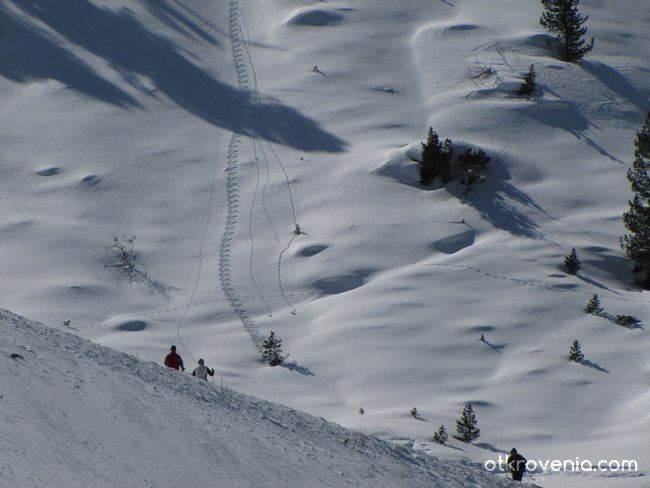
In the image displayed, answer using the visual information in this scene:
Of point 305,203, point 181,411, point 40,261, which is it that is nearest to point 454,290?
point 305,203

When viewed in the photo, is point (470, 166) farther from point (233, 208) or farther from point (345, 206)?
point (233, 208)

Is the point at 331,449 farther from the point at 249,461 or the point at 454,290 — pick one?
the point at 454,290

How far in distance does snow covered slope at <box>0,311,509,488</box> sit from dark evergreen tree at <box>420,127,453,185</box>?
49.2 feet

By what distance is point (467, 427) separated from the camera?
610 inches

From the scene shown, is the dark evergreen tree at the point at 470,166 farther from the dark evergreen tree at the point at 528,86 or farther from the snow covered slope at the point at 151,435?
the snow covered slope at the point at 151,435

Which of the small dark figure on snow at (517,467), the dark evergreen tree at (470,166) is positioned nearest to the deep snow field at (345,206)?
the dark evergreen tree at (470,166)

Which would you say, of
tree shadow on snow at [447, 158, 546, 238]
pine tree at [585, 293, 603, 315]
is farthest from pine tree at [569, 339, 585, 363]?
tree shadow on snow at [447, 158, 546, 238]

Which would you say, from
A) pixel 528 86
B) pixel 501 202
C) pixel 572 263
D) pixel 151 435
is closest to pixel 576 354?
pixel 572 263

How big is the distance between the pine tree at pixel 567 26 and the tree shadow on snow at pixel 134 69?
8766 mm

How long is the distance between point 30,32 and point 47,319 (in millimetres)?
16169

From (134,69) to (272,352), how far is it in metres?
15.9

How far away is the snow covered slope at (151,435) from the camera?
6438 millimetres

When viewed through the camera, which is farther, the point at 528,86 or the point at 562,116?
the point at 528,86

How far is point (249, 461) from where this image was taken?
8008mm
